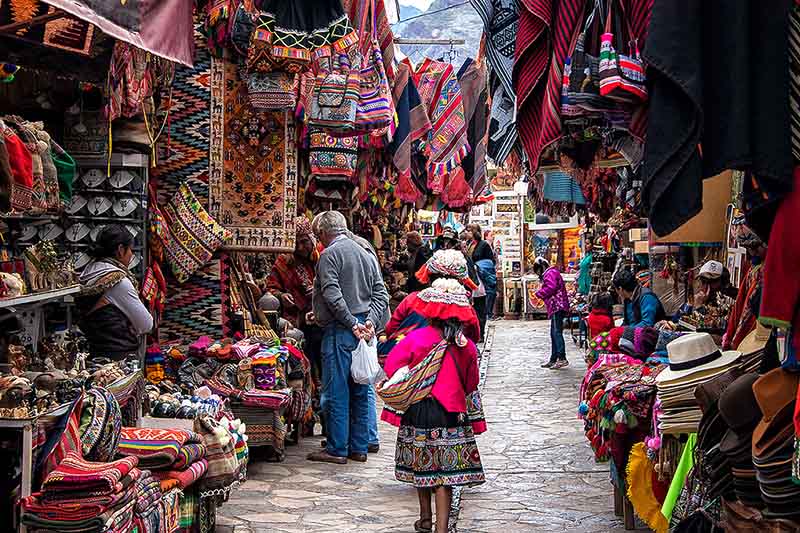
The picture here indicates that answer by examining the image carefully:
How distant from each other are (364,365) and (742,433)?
194 inches

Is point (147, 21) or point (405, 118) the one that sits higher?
point (405, 118)

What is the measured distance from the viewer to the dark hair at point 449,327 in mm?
6559

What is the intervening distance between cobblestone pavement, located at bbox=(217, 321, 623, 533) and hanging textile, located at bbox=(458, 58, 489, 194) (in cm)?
586

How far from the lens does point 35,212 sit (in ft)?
18.6

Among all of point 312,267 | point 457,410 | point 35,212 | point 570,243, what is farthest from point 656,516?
point 570,243

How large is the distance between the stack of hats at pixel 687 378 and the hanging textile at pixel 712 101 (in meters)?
1.68

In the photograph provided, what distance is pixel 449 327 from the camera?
6.58 m

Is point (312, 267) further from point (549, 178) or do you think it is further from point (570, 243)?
point (570, 243)

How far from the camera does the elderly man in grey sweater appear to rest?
28.9 ft

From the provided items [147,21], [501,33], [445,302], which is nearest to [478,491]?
[445,302]

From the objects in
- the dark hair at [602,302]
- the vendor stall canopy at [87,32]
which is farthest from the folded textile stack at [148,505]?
the dark hair at [602,302]

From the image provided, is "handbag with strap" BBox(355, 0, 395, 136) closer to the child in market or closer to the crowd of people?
the crowd of people

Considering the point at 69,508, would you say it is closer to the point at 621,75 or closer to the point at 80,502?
the point at 80,502

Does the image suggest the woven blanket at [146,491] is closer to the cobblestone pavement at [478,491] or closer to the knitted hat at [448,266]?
the cobblestone pavement at [478,491]
